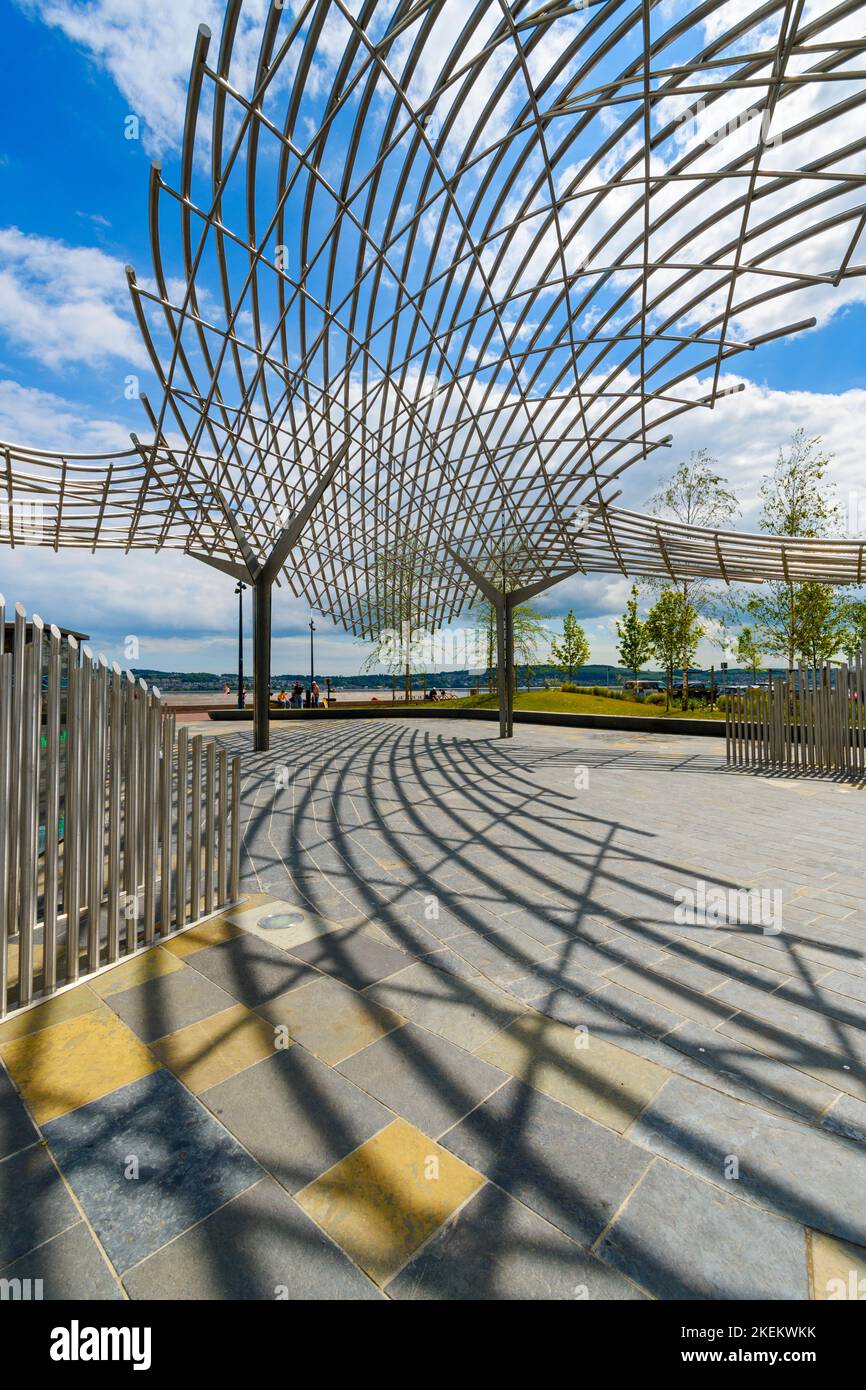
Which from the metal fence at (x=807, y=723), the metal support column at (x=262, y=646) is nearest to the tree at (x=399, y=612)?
A: the metal support column at (x=262, y=646)

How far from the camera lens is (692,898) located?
640 centimetres

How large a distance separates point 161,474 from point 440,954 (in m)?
25.6

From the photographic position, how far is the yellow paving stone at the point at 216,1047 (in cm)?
352

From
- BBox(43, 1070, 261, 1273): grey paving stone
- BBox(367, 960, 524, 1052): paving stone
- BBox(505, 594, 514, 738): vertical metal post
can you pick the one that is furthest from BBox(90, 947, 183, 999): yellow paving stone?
BBox(505, 594, 514, 738): vertical metal post

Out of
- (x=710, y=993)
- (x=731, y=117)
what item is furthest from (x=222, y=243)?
(x=710, y=993)

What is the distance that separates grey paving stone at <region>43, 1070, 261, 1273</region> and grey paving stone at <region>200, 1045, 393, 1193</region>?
100 mm

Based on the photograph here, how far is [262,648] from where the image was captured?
62.7ft

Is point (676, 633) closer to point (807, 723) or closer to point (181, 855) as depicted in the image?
point (807, 723)

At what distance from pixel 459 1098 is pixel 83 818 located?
3823mm

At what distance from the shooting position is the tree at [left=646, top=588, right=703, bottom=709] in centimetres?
3978

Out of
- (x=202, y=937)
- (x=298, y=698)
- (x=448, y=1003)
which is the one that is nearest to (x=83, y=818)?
(x=202, y=937)

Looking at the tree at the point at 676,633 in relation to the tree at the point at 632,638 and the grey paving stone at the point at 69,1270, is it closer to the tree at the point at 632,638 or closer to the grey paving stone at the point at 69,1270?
the tree at the point at 632,638

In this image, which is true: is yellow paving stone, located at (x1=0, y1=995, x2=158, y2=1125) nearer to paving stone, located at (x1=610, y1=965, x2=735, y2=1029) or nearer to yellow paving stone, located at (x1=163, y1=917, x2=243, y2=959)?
yellow paving stone, located at (x1=163, y1=917, x2=243, y2=959)

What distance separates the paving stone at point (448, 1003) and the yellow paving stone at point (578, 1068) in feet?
0.49
